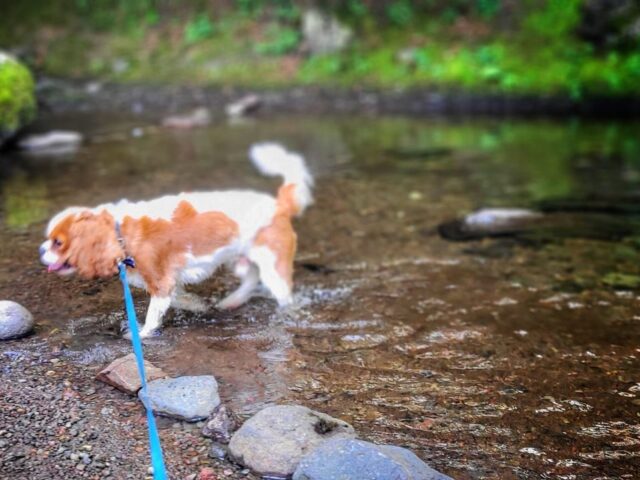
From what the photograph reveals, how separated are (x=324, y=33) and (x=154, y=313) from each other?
19.7 metres

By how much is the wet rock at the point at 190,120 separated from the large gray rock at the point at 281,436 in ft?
46.4

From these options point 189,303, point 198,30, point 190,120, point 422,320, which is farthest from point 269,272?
point 198,30

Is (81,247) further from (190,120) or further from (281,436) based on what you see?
(190,120)

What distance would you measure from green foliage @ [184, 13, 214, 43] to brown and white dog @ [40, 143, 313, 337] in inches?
785

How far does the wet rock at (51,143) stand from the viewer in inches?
535

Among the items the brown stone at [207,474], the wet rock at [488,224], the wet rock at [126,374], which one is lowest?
the wet rock at [488,224]

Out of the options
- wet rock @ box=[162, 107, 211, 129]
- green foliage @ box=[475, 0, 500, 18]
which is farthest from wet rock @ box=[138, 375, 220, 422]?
green foliage @ box=[475, 0, 500, 18]

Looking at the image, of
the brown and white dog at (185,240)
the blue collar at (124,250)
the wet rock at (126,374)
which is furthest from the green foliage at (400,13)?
the wet rock at (126,374)

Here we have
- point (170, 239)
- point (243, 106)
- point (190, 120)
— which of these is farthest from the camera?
point (243, 106)

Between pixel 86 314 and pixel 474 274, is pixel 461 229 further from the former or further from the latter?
pixel 86 314

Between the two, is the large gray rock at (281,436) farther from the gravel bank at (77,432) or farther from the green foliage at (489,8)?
the green foliage at (489,8)

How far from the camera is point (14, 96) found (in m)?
12.5

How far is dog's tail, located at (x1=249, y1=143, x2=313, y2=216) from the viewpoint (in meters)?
5.95

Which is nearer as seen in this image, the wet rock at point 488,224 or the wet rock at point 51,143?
the wet rock at point 488,224
